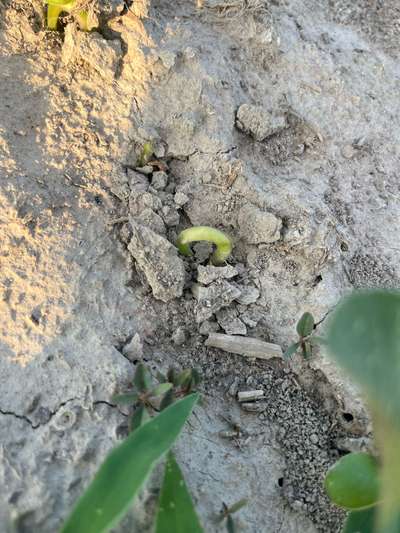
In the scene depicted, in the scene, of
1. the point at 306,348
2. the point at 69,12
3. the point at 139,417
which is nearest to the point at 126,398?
the point at 139,417

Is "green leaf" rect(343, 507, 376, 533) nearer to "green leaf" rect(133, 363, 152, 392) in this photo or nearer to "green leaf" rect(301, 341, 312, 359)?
"green leaf" rect(301, 341, 312, 359)

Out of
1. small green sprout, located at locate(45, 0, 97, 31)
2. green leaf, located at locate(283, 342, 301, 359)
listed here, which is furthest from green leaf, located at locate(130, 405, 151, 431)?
small green sprout, located at locate(45, 0, 97, 31)

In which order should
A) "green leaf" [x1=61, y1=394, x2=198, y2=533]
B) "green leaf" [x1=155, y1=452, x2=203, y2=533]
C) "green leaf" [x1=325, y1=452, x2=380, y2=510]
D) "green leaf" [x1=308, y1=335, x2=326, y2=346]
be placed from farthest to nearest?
"green leaf" [x1=308, y1=335, x2=326, y2=346] < "green leaf" [x1=325, y1=452, x2=380, y2=510] < "green leaf" [x1=155, y1=452, x2=203, y2=533] < "green leaf" [x1=61, y1=394, x2=198, y2=533]

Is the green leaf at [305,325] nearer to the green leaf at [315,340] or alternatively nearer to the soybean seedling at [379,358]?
the green leaf at [315,340]

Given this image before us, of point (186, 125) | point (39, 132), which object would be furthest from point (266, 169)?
point (39, 132)

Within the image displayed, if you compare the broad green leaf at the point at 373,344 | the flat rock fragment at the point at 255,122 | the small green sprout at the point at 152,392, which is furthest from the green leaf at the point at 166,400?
the flat rock fragment at the point at 255,122

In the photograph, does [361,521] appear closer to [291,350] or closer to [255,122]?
[291,350]
